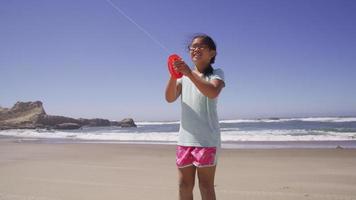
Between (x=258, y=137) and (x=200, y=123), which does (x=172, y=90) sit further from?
(x=258, y=137)

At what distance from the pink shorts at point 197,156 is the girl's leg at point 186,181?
0.04m

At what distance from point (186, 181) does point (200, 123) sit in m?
0.44

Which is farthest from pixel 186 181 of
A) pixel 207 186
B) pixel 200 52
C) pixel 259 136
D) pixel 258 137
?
pixel 259 136

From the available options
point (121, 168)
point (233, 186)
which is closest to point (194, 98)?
point (233, 186)

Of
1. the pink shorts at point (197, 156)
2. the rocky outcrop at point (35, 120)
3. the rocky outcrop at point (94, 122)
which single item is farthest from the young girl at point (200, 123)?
the rocky outcrop at point (94, 122)

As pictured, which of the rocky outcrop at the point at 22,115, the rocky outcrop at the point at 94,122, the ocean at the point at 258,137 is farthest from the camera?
the rocky outcrop at the point at 94,122

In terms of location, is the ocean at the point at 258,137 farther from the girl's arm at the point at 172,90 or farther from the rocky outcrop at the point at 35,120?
the rocky outcrop at the point at 35,120

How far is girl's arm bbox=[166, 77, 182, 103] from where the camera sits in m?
2.66

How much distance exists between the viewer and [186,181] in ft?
8.55

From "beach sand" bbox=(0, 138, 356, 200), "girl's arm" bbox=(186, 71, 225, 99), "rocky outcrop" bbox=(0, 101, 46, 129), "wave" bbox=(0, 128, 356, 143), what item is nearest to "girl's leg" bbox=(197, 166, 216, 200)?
"girl's arm" bbox=(186, 71, 225, 99)

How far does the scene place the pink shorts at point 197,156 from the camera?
249cm

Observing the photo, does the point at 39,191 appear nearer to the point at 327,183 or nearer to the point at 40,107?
the point at 327,183

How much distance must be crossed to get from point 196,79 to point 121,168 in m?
5.73

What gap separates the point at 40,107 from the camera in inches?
2484
